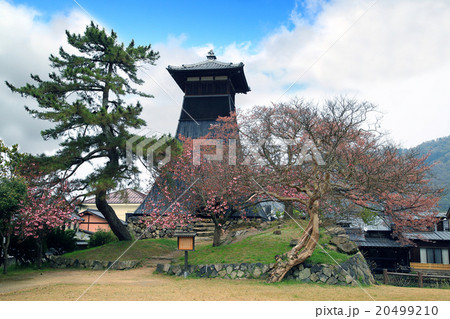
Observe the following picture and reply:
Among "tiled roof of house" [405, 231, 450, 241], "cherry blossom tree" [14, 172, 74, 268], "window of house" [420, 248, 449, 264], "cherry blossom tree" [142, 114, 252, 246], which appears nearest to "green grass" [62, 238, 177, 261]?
"cherry blossom tree" [142, 114, 252, 246]

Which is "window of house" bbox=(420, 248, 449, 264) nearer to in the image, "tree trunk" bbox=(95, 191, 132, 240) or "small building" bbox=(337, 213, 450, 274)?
"small building" bbox=(337, 213, 450, 274)

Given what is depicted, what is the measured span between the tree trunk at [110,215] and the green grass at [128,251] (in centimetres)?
53

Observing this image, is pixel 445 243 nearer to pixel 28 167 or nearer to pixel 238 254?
pixel 238 254

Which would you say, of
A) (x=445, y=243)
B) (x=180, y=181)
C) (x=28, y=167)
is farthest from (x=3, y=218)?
(x=445, y=243)

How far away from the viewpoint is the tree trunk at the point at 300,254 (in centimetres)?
1112

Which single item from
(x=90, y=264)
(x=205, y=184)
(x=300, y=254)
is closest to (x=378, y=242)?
(x=300, y=254)

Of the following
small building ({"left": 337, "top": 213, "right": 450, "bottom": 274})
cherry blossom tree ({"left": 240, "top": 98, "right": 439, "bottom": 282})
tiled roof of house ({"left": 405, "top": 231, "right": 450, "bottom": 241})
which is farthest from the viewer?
small building ({"left": 337, "top": 213, "right": 450, "bottom": 274})

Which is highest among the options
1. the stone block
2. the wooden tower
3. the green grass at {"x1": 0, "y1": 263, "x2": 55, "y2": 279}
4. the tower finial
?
the tower finial

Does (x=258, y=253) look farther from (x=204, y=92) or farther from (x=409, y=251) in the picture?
(x=204, y=92)

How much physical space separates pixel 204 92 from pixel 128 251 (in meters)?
13.7

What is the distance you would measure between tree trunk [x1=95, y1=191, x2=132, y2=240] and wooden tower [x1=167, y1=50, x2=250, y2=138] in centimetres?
859

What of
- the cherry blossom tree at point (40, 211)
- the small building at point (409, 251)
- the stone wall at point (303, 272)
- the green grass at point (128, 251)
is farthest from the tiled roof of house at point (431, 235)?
the cherry blossom tree at point (40, 211)

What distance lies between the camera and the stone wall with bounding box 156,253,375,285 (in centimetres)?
1105

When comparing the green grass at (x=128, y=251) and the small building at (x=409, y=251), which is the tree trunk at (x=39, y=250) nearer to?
the green grass at (x=128, y=251)
